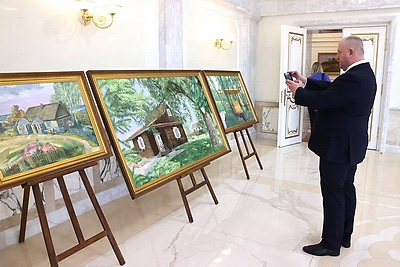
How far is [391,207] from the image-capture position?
3.86 m

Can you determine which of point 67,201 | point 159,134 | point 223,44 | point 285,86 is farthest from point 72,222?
point 285,86

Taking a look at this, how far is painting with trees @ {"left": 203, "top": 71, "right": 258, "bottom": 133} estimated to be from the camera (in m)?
4.51

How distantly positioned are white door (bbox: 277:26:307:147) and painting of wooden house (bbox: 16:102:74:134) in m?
5.03

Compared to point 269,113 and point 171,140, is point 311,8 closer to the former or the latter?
point 269,113

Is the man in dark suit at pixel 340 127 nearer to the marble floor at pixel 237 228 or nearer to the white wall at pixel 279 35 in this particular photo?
the marble floor at pixel 237 228

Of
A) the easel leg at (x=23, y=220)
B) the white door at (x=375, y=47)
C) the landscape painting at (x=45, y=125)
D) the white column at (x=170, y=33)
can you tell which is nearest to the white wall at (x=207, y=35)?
the white column at (x=170, y=33)

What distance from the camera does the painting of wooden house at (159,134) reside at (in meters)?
2.98

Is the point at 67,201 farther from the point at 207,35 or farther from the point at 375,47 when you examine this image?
the point at 375,47

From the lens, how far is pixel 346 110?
8.48 ft

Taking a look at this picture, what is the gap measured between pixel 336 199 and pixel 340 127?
21.8 inches

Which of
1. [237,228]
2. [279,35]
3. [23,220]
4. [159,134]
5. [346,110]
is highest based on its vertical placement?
[279,35]

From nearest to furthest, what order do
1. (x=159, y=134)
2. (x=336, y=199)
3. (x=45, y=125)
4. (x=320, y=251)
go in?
(x=45, y=125)
(x=336, y=199)
(x=320, y=251)
(x=159, y=134)

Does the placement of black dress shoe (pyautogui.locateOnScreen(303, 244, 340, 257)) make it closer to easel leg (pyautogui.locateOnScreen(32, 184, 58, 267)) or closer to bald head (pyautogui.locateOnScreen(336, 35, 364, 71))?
bald head (pyautogui.locateOnScreen(336, 35, 364, 71))

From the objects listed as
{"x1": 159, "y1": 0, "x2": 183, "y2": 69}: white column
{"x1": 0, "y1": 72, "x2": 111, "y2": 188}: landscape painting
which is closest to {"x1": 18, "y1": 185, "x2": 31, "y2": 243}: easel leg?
{"x1": 0, "y1": 72, "x2": 111, "y2": 188}: landscape painting
